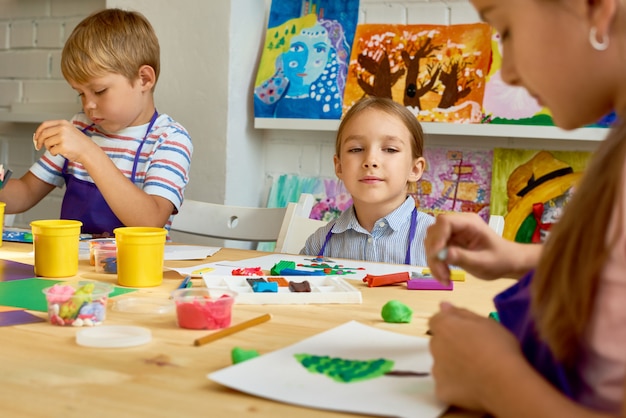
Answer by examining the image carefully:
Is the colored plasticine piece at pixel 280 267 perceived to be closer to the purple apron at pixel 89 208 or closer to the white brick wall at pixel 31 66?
the purple apron at pixel 89 208

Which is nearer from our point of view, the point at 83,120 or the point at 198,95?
the point at 83,120

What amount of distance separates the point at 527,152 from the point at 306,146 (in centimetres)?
76

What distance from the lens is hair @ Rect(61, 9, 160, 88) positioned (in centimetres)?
184

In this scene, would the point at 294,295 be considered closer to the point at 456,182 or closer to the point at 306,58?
the point at 456,182

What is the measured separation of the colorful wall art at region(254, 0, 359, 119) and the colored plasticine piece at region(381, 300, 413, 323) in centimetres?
150

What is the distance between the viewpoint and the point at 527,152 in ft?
7.21

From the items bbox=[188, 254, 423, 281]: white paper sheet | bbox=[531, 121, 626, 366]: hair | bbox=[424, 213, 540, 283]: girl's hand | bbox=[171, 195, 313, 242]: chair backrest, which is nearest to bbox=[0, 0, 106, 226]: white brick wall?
bbox=[171, 195, 313, 242]: chair backrest

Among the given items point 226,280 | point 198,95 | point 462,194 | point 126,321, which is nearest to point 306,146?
point 198,95

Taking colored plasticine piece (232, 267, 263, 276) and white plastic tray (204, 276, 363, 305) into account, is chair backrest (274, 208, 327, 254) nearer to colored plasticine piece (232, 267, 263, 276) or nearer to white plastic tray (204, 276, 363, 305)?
colored plasticine piece (232, 267, 263, 276)

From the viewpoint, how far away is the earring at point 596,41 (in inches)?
20.4

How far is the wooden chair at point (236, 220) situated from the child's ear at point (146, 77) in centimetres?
35

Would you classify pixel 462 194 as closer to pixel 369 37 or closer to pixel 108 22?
pixel 369 37

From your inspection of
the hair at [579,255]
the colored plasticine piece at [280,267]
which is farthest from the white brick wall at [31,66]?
the hair at [579,255]

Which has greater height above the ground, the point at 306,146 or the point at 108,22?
the point at 108,22
